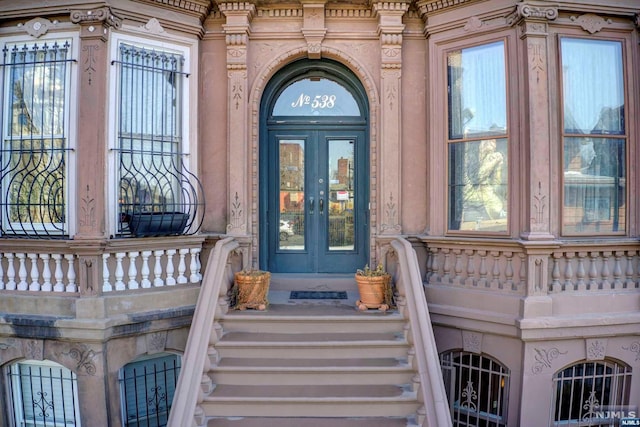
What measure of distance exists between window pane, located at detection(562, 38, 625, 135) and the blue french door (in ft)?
9.09

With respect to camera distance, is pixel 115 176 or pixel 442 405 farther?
pixel 115 176

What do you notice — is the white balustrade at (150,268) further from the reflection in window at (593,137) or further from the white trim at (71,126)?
the reflection in window at (593,137)

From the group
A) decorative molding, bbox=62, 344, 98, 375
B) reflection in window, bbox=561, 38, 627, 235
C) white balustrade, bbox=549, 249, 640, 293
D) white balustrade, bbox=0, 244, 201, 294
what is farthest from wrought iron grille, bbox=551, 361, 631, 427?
decorative molding, bbox=62, 344, 98, 375

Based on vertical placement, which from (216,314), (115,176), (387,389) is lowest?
(387,389)

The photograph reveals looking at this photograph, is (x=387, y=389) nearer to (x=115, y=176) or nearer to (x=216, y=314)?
(x=216, y=314)

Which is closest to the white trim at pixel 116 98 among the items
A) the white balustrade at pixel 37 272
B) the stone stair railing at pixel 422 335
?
the white balustrade at pixel 37 272

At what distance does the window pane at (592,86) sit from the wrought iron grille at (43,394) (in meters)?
6.91

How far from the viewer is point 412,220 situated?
6789mm

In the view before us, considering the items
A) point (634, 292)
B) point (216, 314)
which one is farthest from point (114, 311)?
point (634, 292)

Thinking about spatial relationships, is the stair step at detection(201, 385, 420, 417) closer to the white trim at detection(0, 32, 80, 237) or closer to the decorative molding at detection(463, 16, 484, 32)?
the white trim at detection(0, 32, 80, 237)

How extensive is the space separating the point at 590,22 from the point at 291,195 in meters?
4.48

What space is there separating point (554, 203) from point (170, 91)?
16.6 feet

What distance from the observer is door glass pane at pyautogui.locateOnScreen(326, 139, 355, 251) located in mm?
7348

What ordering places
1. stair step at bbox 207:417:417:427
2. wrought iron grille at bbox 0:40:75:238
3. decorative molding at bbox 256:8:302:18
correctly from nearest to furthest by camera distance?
1. stair step at bbox 207:417:417:427
2. wrought iron grille at bbox 0:40:75:238
3. decorative molding at bbox 256:8:302:18
